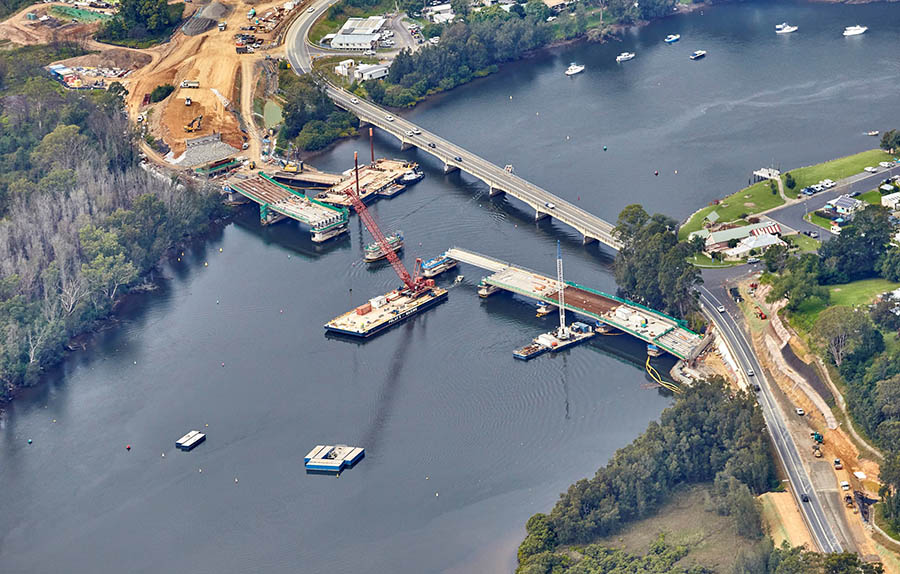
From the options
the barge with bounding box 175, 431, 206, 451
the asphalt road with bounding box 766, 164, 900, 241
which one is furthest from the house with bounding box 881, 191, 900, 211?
the barge with bounding box 175, 431, 206, 451

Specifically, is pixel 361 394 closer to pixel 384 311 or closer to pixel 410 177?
pixel 384 311

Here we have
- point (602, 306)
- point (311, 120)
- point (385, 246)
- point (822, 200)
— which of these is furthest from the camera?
point (311, 120)

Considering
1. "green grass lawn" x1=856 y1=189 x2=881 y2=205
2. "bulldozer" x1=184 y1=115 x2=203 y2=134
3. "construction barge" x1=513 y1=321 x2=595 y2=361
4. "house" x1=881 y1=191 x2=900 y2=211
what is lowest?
"construction barge" x1=513 y1=321 x2=595 y2=361

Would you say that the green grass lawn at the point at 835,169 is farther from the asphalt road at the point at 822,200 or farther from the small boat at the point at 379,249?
the small boat at the point at 379,249

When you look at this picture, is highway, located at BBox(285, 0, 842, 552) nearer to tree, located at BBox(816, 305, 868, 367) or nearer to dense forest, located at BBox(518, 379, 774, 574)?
dense forest, located at BBox(518, 379, 774, 574)

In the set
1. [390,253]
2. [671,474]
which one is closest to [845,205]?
[390,253]
